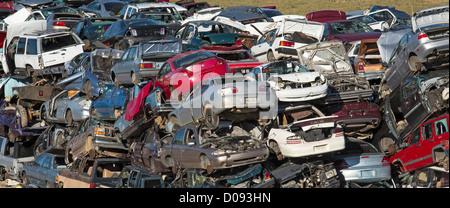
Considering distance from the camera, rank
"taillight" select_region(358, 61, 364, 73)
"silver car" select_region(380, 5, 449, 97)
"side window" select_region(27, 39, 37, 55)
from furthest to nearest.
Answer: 1. "side window" select_region(27, 39, 37, 55)
2. "taillight" select_region(358, 61, 364, 73)
3. "silver car" select_region(380, 5, 449, 97)

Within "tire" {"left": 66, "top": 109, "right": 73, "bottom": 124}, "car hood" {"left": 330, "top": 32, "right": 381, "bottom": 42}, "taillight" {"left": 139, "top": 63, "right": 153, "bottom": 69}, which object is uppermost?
"car hood" {"left": 330, "top": 32, "right": 381, "bottom": 42}

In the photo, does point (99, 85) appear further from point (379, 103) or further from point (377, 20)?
point (377, 20)

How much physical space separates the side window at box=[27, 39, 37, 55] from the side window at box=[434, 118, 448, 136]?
822 inches

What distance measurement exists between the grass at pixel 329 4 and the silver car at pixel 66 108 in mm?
23409

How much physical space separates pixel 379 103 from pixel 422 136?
16.8 ft

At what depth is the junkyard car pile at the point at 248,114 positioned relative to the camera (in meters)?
17.2

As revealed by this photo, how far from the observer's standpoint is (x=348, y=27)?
3048 centimetres

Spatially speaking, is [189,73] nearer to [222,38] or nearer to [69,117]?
[69,117]

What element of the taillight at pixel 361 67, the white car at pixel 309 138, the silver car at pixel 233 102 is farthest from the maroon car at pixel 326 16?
the white car at pixel 309 138

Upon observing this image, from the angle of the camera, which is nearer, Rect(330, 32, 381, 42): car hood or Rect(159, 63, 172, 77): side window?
Rect(159, 63, 172, 77): side window

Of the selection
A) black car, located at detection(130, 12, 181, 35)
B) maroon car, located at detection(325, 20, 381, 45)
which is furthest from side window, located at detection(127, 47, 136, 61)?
black car, located at detection(130, 12, 181, 35)

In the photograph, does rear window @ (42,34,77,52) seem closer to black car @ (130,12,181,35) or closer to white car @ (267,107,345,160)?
black car @ (130,12,181,35)

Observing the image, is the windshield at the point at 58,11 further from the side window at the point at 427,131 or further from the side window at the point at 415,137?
the side window at the point at 427,131

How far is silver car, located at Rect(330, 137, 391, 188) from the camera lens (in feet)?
57.8
